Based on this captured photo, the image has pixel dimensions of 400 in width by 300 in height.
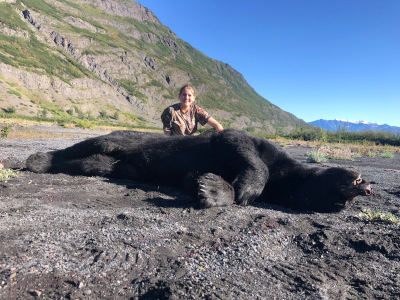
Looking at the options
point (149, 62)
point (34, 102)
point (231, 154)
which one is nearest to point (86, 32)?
point (149, 62)

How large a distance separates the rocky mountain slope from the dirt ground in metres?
44.6

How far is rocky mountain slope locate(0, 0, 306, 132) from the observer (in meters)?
82.9

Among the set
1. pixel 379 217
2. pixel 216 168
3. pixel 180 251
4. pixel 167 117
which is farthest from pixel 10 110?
pixel 379 217

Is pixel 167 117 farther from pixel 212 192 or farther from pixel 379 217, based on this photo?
pixel 379 217

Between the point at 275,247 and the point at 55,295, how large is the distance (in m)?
1.69

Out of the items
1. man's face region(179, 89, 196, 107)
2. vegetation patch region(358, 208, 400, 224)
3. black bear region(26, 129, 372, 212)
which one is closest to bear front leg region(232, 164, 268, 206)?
black bear region(26, 129, 372, 212)

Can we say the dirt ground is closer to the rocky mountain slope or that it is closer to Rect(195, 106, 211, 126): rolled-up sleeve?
Rect(195, 106, 211, 126): rolled-up sleeve

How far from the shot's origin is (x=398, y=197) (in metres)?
4.41

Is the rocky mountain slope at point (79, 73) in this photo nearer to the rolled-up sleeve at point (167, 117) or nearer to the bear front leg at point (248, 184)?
the rolled-up sleeve at point (167, 117)

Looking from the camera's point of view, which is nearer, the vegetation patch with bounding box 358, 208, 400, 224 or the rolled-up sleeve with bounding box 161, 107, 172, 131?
the vegetation patch with bounding box 358, 208, 400, 224

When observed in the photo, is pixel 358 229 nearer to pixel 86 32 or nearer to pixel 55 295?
pixel 55 295

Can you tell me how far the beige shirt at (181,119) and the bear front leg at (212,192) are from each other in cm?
349

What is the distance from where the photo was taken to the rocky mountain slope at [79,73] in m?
82.9

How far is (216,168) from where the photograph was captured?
3781 mm
